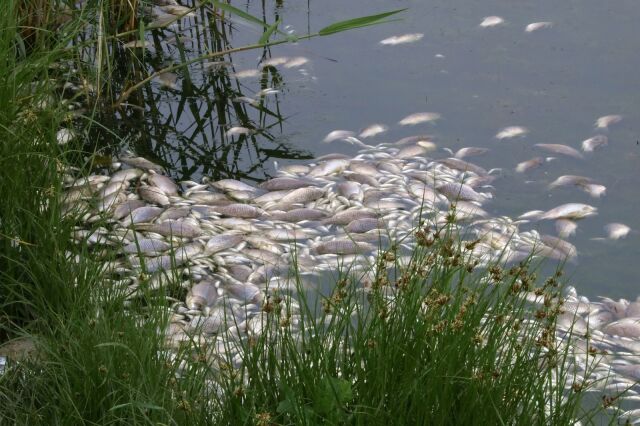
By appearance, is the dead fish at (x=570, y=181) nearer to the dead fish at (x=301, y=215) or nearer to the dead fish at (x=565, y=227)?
the dead fish at (x=565, y=227)

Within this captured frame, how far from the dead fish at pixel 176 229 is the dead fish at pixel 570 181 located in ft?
5.32

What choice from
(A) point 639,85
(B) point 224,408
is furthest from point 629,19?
(B) point 224,408

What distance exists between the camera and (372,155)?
456cm

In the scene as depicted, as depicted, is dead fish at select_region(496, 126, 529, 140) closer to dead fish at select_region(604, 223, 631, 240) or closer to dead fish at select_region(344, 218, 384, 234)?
dead fish at select_region(604, 223, 631, 240)

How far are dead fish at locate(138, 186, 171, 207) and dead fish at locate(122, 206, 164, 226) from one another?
11 cm

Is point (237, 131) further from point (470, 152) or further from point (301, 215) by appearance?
point (470, 152)

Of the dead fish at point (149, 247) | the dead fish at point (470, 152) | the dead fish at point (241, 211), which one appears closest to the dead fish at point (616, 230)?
the dead fish at point (470, 152)

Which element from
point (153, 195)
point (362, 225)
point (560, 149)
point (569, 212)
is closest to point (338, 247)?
point (362, 225)

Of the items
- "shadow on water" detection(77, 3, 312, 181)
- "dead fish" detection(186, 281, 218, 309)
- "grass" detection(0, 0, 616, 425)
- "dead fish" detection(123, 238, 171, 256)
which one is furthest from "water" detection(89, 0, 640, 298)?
"grass" detection(0, 0, 616, 425)

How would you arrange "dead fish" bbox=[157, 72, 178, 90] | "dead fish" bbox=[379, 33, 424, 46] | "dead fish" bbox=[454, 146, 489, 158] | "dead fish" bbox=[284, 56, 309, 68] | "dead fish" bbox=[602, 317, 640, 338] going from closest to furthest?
"dead fish" bbox=[602, 317, 640, 338], "dead fish" bbox=[454, 146, 489, 158], "dead fish" bbox=[157, 72, 178, 90], "dead fish" bbox=[284, 56, 309, 68], "dead fish" bbox=[379, 33, 424, 46]

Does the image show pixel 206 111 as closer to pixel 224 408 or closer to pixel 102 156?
pixel 102 156

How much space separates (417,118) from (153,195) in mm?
1454

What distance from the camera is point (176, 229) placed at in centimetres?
384

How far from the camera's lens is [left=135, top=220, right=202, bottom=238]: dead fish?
A: 382 cm
